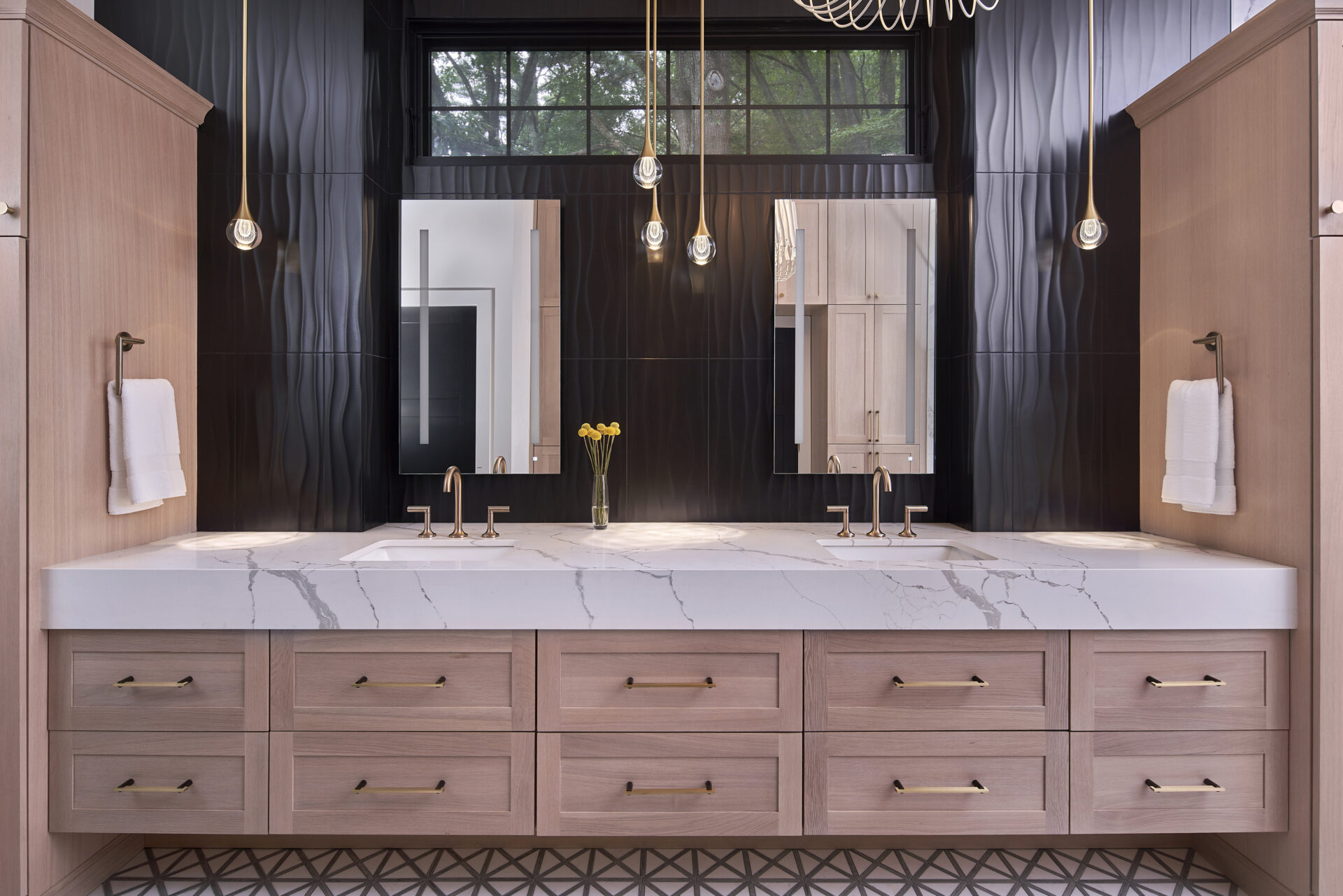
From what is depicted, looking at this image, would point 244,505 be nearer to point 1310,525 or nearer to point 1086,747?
point 1086,747

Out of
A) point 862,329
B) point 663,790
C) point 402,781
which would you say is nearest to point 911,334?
point 862,329

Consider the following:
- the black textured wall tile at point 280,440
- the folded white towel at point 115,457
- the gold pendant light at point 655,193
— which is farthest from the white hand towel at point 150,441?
the gold pendant light at point 655,193

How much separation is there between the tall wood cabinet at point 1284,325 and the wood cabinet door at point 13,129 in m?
2.95

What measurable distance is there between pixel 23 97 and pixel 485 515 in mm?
1601

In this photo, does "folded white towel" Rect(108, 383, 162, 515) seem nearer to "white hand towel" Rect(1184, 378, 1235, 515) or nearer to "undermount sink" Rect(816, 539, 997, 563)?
"undermount sink" Rect(816, 539, 997, 563)

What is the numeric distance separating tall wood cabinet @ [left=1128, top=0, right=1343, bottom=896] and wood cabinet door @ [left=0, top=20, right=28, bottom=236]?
116 inches

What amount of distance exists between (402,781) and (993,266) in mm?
2264

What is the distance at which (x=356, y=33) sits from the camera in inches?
90.9

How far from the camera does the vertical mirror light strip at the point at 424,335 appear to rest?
8.04 ft

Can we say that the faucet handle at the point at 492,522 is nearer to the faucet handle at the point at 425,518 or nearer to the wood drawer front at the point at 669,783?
the faucet handle at the point at 425,518

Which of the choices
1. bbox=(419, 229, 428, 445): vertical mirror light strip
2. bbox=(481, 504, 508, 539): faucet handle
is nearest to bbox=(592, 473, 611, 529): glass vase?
bbox=(481, 504, 508, 539): faucet handle

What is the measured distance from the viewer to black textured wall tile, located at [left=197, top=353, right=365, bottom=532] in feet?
7.68

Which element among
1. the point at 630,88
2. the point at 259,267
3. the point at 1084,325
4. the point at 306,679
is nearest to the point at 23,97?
the point at 259,267

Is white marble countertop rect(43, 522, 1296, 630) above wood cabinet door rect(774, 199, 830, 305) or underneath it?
underneath
